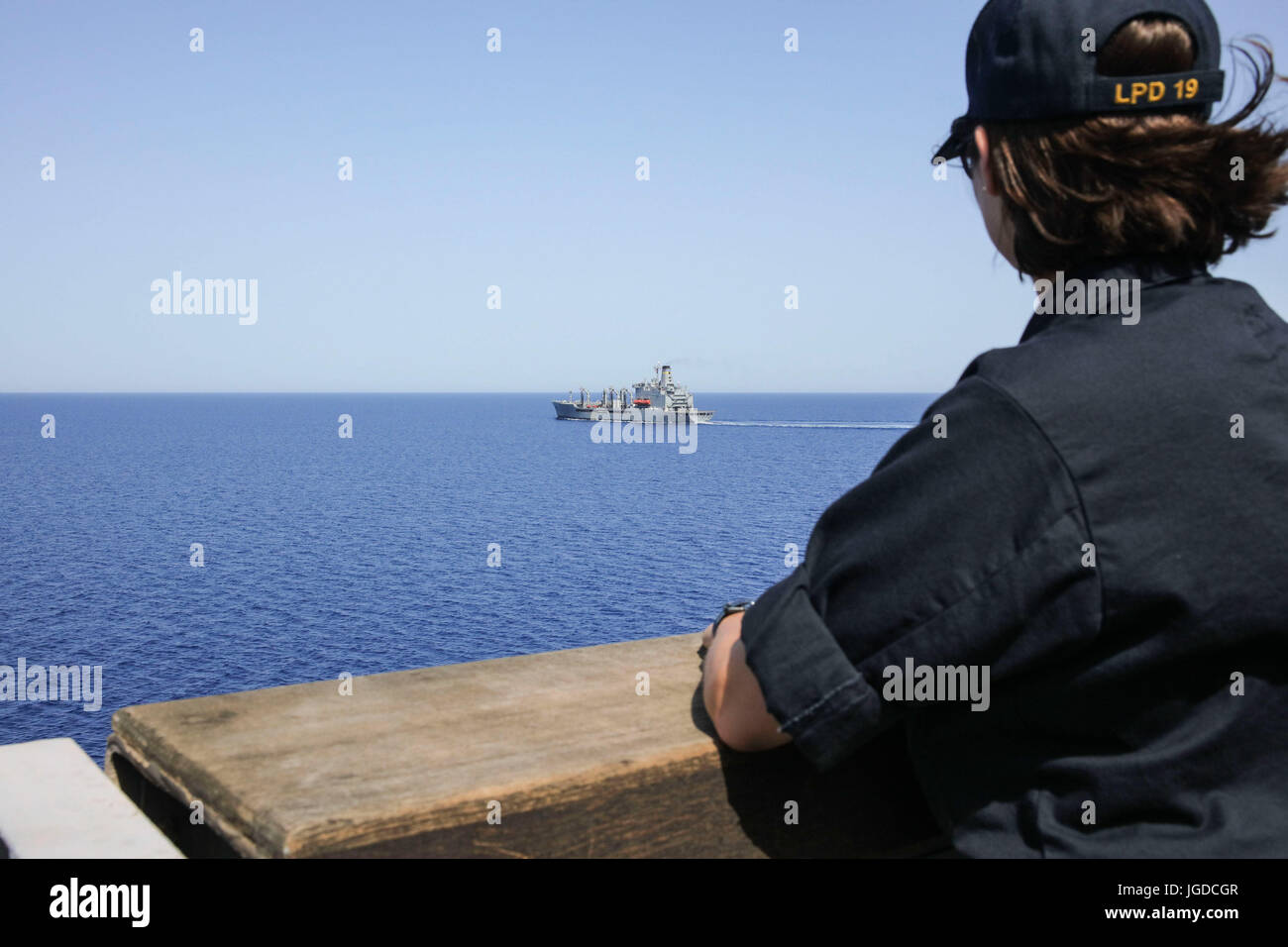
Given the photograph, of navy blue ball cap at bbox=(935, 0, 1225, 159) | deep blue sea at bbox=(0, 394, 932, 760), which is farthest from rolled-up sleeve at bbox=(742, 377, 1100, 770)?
deep blue sea at bbox=(0, 394, 932, 760)

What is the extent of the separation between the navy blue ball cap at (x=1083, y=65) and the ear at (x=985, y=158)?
0.15 ft

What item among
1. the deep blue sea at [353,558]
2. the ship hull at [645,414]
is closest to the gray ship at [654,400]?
the ship hull at [645,414]

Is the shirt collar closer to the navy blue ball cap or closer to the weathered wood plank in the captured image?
the navy blue ball cap

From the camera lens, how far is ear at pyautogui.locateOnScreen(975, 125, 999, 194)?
116 cm

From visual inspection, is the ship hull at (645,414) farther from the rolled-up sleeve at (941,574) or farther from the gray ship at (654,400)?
the rolled-up sleeve at (941,574)

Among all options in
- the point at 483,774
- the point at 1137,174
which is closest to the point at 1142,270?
the point at 1137,174

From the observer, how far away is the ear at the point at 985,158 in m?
1.16

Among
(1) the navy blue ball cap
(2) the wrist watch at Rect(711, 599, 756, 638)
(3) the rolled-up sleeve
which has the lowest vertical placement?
(2) the wrist watch at Rect(711, 599, 756, 638)

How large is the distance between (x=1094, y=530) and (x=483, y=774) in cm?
69

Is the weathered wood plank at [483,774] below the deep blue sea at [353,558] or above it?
above

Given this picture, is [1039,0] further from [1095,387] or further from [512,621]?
[512,621]

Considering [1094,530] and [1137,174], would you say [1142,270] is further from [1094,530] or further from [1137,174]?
[1094,530]

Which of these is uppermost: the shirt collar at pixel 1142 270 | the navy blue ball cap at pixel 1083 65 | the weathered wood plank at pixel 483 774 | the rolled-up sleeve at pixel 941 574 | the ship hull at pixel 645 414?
the navy blue ball cap at pixel 1083 65

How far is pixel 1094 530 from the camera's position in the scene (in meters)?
0.96
